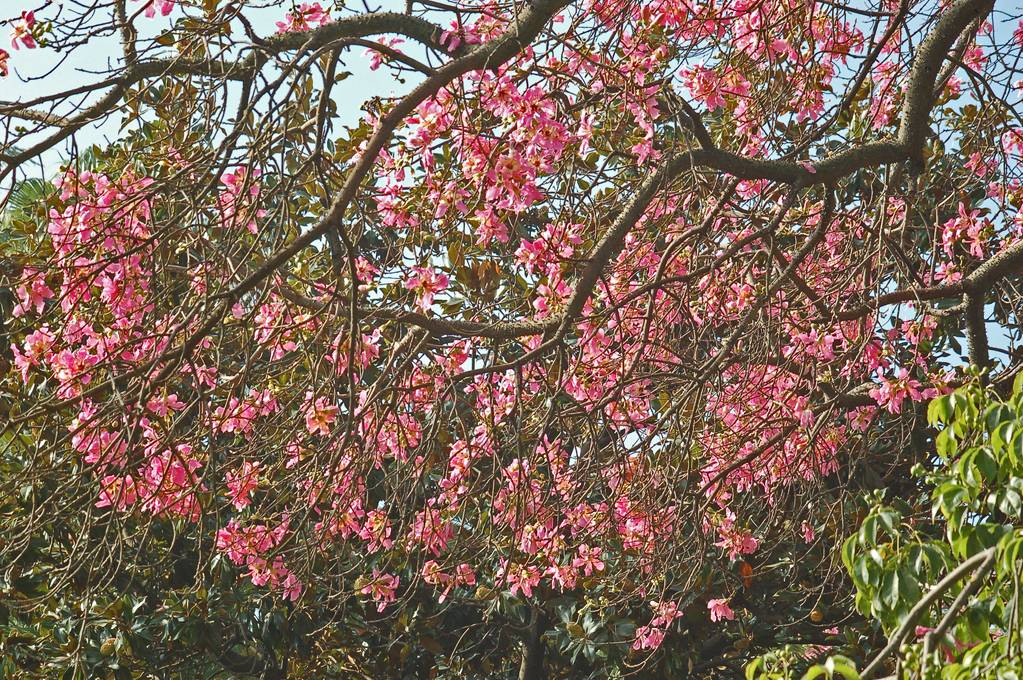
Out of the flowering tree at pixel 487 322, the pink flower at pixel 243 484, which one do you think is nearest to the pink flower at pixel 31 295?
the flowering tree at pixel 487 322

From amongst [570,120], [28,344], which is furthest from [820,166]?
[28,344]

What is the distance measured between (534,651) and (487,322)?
10.6 feet

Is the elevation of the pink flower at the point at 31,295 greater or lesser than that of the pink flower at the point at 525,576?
greater

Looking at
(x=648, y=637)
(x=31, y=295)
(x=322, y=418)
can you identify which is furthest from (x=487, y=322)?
(x=648, y=637)

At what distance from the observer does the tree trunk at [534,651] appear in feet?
22.0

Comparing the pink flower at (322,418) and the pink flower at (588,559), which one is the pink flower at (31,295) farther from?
the pink flower at (588,559)

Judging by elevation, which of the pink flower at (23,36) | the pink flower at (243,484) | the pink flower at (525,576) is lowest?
the pink flower at (525,576)

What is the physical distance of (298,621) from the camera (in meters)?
6.35

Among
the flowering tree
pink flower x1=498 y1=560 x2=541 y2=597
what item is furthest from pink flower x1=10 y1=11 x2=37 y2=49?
pink flower x1=498 y1=560 x2=541 y2=597

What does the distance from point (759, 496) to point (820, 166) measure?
2740 millimetres

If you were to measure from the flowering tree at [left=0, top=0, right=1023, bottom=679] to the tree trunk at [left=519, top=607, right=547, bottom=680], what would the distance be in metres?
0.08

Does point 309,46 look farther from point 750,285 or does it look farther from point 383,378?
point 750,285

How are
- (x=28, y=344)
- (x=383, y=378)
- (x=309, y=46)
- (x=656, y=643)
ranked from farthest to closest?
(x=656, y=643), (x=28, y=344), (x=383, y=378), (x=309, y=46)

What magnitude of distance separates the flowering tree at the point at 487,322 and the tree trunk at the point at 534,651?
77mm
